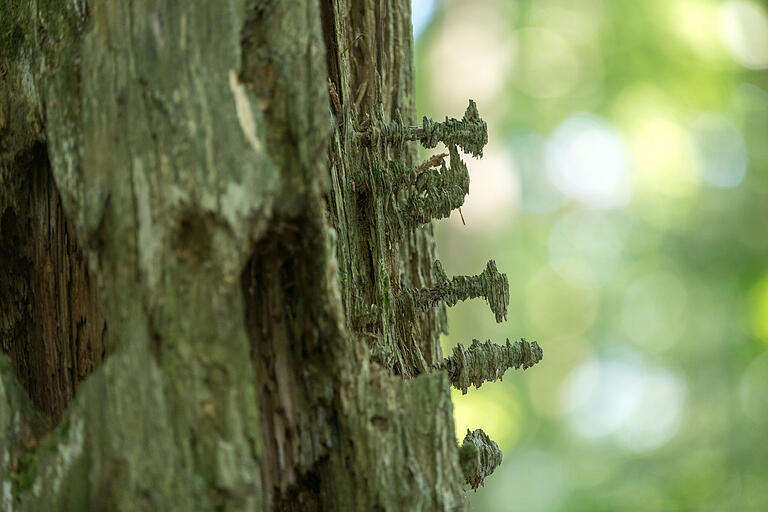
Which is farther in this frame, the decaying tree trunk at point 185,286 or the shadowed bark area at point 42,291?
the shadowed bark area at point 42,291

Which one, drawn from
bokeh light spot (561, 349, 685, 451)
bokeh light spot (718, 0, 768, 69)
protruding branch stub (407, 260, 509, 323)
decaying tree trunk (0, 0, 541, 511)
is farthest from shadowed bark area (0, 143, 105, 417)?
bokeh light spot (561, 349, 685, 451)

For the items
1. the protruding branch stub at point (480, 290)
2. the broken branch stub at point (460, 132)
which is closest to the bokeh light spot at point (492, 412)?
the protruding branch stub at point (480, 290)

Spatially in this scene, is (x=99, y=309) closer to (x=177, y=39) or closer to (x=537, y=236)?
(x=177, y=39)

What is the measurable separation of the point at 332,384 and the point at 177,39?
72 cm

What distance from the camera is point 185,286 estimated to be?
1.26 m

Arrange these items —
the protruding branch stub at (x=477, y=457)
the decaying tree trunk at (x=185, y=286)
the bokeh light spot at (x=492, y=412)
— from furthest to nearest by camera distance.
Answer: the bokeh light spot at (x=492, y=412) < the protruding branch stub at (x=477, y=457) < the decaying tree trunk at (x=185, y=286)

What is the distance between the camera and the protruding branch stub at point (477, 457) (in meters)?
1.59

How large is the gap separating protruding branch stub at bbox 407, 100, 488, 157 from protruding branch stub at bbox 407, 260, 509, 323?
0.31 m

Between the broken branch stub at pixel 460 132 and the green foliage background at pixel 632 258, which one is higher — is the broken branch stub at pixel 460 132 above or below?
below

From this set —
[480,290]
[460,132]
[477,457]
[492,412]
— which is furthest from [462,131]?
[492,412]

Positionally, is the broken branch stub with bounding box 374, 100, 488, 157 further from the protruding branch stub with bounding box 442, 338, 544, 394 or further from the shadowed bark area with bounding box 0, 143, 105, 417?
the shadowed bark area with bounding box 0, 143, 105, 417

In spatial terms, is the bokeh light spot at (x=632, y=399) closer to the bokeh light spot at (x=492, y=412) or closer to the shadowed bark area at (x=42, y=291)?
the bokeh light spot at (x=492, y=412)

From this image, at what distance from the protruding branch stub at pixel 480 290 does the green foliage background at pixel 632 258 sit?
5.59m

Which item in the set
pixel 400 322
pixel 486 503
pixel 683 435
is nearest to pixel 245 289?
pixel 400 322
